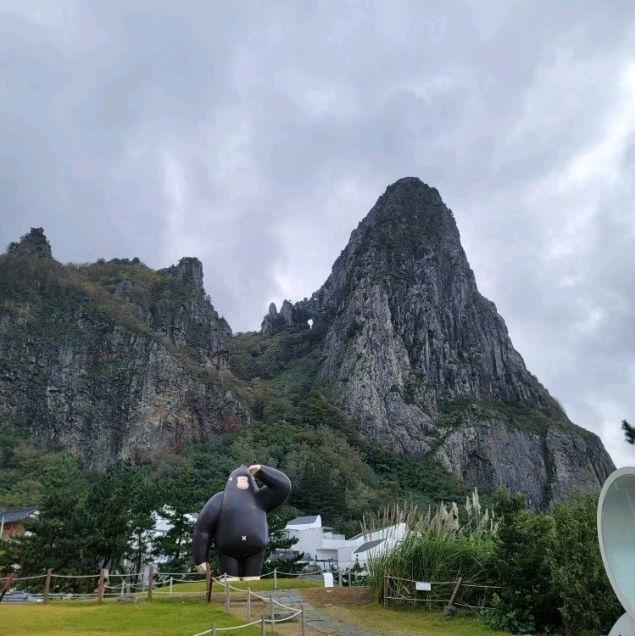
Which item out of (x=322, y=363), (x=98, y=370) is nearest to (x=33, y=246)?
(x=98, y=370)

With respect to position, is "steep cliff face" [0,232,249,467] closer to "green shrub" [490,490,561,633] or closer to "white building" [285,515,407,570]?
"white building" [285,515,407,570]

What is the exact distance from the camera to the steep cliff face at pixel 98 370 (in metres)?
49.3

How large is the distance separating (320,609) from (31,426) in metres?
43.4

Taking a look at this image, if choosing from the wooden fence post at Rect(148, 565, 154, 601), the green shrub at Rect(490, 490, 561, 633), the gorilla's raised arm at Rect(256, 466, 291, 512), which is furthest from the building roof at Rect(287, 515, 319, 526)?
the green shrub at Rect(490, 490, 561, 633)

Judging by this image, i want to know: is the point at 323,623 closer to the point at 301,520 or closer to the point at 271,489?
the point at 271,489

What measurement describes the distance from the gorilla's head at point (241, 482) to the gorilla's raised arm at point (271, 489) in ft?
0.65

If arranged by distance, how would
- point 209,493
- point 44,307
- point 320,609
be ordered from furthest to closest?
point 44,307, point 209,493, point 320,609

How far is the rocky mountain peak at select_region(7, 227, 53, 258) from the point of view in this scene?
62469mm

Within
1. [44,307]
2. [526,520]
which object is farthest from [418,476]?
[526,520]

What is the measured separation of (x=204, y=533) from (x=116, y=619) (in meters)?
1.99

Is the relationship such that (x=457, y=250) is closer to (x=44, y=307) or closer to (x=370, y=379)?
(x=370, y=379)

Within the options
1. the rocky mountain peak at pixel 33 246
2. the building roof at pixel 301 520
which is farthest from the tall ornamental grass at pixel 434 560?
the rocky mountain peak at pixel 33 246

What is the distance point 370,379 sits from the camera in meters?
69.1

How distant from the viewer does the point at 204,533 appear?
11094mm
